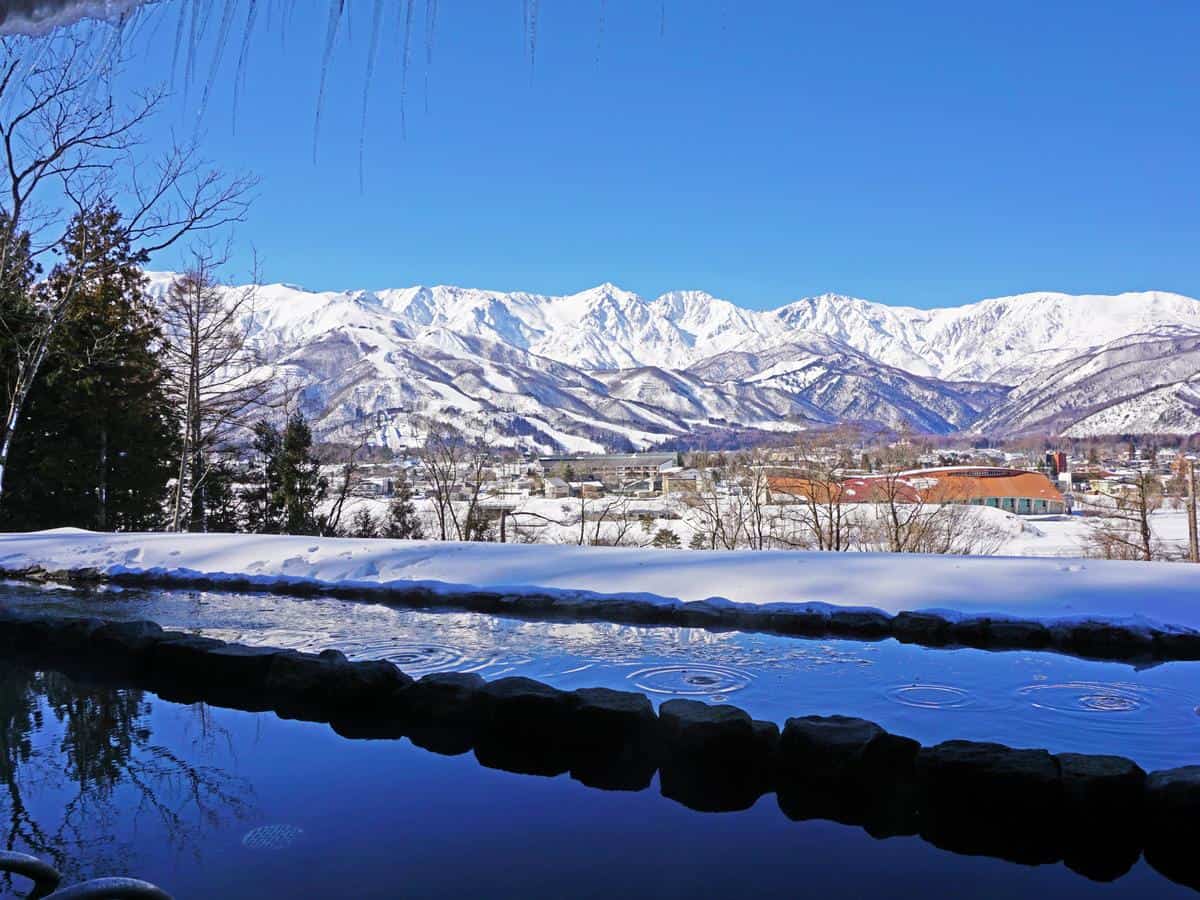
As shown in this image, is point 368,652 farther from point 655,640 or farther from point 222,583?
point 222,583

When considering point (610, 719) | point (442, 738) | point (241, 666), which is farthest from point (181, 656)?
point (610, 719)

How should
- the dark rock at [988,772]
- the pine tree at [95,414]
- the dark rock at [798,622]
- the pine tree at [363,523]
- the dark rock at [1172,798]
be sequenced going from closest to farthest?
the dark rock at [1172,798] < the dark rock at [988,772] < the dark rock at [798,622] < the pine tree at [95,414] < the pine tree at [363,523]

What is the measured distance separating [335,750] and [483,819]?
943 mm

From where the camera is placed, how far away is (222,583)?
7262 mm

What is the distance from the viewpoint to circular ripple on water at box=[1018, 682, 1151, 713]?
3848 mm

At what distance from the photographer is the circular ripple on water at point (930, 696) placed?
3.90 m

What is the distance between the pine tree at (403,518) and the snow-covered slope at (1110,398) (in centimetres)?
8244

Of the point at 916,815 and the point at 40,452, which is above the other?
the point at 40,452

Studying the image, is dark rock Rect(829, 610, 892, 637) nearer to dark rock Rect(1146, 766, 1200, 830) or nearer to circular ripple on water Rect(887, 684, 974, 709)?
circular ripple on water Rect(887, 684, 974, 709)

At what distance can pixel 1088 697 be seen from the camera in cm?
401

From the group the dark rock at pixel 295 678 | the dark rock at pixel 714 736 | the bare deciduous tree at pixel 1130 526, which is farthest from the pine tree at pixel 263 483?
the bare deciduous tree at pixel 1130 526

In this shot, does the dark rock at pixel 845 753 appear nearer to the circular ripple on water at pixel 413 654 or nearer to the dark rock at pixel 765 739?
the dark rock at pixel 765 739

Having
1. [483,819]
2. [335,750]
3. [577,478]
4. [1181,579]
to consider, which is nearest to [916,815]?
[483,819]

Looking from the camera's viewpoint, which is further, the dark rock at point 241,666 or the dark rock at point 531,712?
the dark rock at point 241,666
